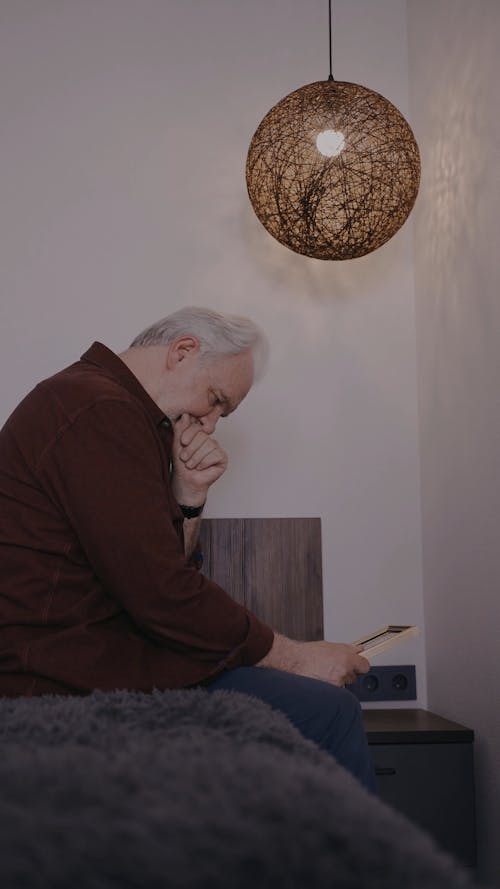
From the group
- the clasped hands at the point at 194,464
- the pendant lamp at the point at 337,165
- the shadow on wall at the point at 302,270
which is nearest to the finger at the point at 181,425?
the clasped hands at the point at 194,464

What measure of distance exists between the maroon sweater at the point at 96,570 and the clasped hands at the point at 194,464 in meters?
0.44

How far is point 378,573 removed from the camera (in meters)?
2.60

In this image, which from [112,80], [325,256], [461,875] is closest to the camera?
[461,875]

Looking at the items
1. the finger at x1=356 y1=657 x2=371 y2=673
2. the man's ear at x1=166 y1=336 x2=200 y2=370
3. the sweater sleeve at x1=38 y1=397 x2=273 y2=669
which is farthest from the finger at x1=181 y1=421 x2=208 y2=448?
the finger at x1=356 y1=657 x2=371 y2=673

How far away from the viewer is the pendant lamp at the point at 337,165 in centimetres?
220

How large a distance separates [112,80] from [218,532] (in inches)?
54.8

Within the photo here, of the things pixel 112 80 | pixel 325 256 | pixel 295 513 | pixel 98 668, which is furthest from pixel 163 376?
pixel 112 80

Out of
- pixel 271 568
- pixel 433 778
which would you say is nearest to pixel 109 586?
pixel 433 778

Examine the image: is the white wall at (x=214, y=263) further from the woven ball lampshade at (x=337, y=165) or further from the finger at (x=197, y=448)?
the finger at (x=197, y=448)

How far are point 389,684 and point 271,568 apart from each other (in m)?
0.47

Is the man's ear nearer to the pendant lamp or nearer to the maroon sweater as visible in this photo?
the maroon sweater

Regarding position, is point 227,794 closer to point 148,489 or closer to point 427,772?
point 148,489

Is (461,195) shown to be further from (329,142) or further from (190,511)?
(190,511)

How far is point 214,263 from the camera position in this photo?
2.65 metres
